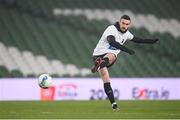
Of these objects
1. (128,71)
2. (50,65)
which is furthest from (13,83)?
(128,71)

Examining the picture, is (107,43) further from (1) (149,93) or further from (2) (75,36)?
(2) (75,36)

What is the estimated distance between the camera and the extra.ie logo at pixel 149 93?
20.9 meters

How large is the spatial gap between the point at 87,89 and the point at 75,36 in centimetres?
483

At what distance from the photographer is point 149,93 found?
2105 cm

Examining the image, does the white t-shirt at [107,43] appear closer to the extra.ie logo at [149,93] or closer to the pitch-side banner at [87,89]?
the pitch-side banner at [87,89]

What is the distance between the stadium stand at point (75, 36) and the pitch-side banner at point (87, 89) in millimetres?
1671

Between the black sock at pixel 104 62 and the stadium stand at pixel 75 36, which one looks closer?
the black sock at pixel 104 62

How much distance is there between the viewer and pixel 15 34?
78.4 ft

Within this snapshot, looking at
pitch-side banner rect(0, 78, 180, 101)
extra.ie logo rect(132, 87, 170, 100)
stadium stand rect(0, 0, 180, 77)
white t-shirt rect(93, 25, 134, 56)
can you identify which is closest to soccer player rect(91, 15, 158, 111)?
white t-shirt rect(93, 25, 134, 56)

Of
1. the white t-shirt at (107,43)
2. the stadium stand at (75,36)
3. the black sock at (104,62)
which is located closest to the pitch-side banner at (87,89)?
the stadium stand at (75,36)

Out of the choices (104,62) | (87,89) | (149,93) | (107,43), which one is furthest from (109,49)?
(149,93)

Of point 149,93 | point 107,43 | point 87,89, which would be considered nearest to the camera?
point 107,43

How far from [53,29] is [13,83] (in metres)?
5.29

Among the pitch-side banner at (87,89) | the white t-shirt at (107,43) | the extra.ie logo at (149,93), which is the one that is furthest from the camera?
the extra.ie logo at (149,93)
